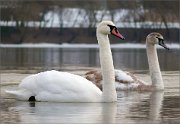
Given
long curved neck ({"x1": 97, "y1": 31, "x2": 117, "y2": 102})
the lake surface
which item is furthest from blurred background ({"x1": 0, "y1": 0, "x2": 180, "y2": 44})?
long curved neck ({"x1": 97, "y1": 31, "x2": 117, "y2": 102})

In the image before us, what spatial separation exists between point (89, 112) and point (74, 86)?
129 cm

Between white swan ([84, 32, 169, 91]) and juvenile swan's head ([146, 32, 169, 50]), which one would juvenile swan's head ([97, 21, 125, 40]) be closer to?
white swan ([84, 32, 169, 91])

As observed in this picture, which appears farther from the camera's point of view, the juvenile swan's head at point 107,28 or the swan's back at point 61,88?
the juvenile swan's head at point 107,28

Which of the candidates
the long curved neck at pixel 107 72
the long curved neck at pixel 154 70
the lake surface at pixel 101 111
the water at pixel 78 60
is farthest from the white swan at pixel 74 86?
the water at pixel 78 60

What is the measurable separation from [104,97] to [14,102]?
1403mm

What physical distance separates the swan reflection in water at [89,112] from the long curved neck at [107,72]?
18 cm

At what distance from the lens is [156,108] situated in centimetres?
1273

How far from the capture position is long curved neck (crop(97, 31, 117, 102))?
13258mm

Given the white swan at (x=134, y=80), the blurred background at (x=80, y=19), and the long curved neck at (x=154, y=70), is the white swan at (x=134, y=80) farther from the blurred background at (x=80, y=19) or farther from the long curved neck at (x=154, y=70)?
the blurred background at (x=80, y=19)

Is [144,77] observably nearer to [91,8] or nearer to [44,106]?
[44,106]

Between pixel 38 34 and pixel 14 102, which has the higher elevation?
Answer: pixel 38 34

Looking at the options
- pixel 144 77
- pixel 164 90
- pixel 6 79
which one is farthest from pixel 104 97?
pixel 144 77

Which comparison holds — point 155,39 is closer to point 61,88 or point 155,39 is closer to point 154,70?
point 154,70

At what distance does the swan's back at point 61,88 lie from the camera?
13.2 meters
